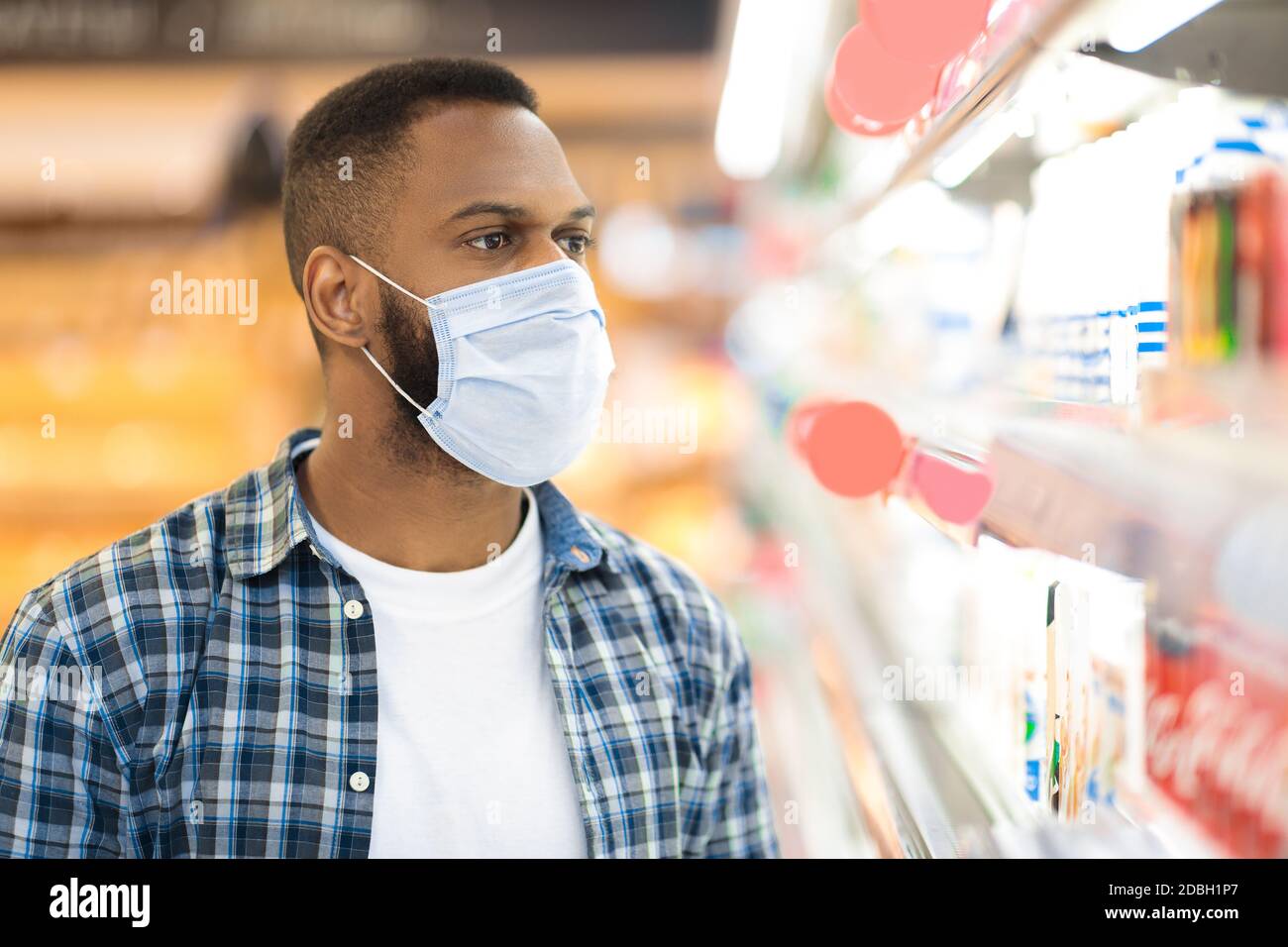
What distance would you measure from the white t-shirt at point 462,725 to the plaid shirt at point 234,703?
27mm

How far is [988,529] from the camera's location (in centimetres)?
137

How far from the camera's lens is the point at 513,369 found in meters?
1.32

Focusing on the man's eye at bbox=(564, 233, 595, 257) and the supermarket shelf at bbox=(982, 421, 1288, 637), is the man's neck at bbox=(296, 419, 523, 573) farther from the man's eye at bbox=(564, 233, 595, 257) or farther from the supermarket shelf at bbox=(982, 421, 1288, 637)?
the supermarket shelf at bbox=(982, 421, 1288, 637)

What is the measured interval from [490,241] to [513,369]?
16 centimetres

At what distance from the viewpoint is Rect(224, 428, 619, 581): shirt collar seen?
1.25 meters

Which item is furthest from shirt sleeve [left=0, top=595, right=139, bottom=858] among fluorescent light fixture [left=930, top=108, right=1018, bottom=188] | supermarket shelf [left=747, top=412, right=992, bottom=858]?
fluorescent light fixture [left=930, top=108, right=1018, bottom=188]

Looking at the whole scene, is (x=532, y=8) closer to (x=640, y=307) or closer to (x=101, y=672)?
(x=640, y=307)

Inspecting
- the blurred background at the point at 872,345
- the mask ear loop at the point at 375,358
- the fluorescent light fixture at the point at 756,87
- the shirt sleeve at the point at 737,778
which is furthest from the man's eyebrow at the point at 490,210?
the fluorescent light fixture at the point at 756,87

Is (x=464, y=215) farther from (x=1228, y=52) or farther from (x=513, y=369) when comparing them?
(x=1228, y=52)

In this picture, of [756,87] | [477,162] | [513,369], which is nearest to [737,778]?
[513,369]

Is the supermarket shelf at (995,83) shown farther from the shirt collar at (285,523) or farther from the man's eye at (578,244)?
the shirt collar at (285,523)

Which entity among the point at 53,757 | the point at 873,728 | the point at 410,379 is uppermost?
the point at 410,379
